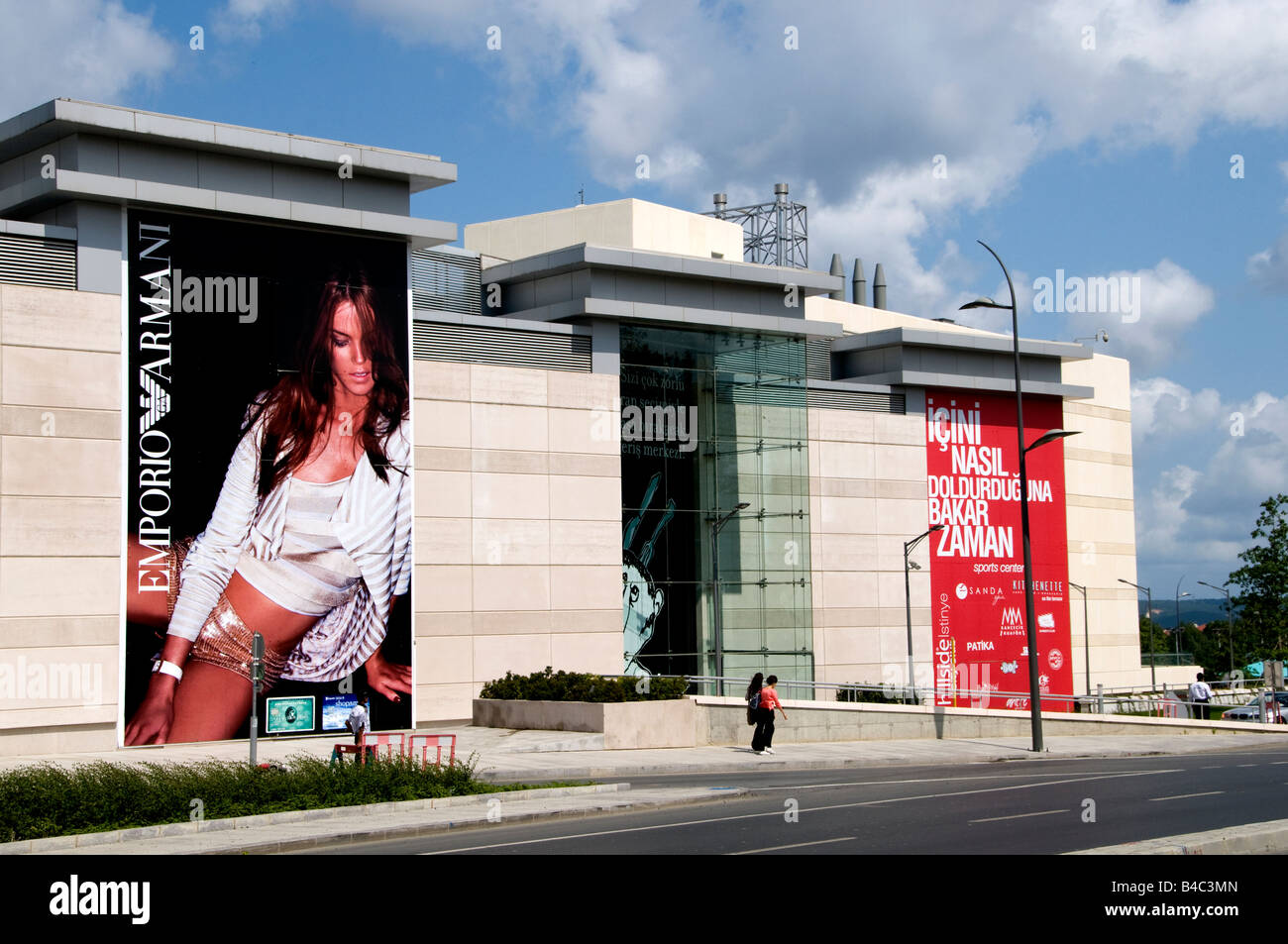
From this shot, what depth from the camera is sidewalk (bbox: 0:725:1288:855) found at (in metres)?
17.6

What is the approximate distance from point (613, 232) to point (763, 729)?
2557 cm

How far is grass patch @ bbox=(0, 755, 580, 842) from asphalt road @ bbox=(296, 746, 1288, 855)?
2.51 metres

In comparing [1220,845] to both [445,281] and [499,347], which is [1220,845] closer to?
[499,347]

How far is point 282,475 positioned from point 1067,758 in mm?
A: 20327

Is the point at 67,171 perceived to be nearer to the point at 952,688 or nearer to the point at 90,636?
the point at 90,636

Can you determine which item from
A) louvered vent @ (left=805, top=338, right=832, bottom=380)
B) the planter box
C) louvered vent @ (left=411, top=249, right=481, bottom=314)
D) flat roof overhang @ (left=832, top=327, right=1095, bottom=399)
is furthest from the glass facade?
the planter box

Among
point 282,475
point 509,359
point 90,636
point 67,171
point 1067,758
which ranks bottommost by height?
point 1067,758

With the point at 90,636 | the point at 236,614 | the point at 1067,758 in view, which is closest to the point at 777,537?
the point at 1067,758

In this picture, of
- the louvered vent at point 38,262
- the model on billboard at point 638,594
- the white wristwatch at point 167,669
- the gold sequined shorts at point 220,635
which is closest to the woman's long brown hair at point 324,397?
the gold sequined shorts at point 220,635

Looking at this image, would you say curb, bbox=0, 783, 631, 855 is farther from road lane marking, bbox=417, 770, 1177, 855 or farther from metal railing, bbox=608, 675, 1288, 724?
metal railing, bbox=608, 675, 1288, 724

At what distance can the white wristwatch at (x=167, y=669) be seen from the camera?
31891 millimetres

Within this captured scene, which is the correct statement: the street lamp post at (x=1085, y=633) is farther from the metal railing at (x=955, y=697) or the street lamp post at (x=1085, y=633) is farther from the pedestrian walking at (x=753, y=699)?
the pedestrian walking at (x=753, y=699)

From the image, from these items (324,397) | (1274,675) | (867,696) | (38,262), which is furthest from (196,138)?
(1274,675)
